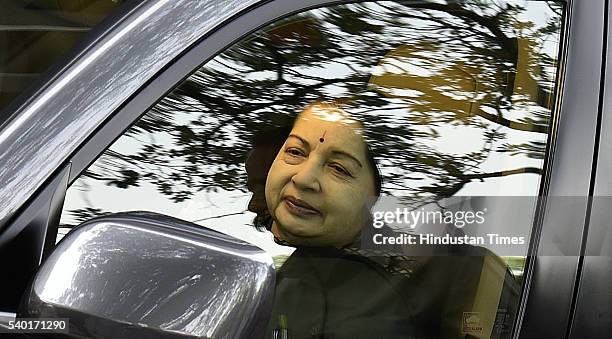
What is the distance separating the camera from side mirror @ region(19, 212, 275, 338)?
1.31m

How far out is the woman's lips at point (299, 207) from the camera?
5.36 ft

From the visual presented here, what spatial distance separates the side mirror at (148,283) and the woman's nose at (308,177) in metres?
0.28

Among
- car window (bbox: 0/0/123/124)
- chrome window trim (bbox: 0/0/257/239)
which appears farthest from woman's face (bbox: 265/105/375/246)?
car window (bbox: 0/0/123/124)

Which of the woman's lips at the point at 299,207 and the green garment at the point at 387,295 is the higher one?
the woman's lips at the point at 299,207

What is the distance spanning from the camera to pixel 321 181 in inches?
65.0

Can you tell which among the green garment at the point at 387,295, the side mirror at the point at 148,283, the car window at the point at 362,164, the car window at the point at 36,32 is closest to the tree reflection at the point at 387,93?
the car window at the point at 362,164

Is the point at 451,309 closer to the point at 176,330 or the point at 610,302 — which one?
the point at 610,302

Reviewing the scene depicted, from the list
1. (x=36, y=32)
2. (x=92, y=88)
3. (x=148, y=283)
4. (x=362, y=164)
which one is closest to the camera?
(x=148, y=283)

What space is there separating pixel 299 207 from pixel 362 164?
126 mm

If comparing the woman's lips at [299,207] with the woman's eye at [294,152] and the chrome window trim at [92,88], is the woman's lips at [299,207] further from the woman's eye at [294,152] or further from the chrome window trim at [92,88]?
the chrome window trim at [92,88]

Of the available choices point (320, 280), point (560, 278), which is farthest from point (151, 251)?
point (560, 278)
